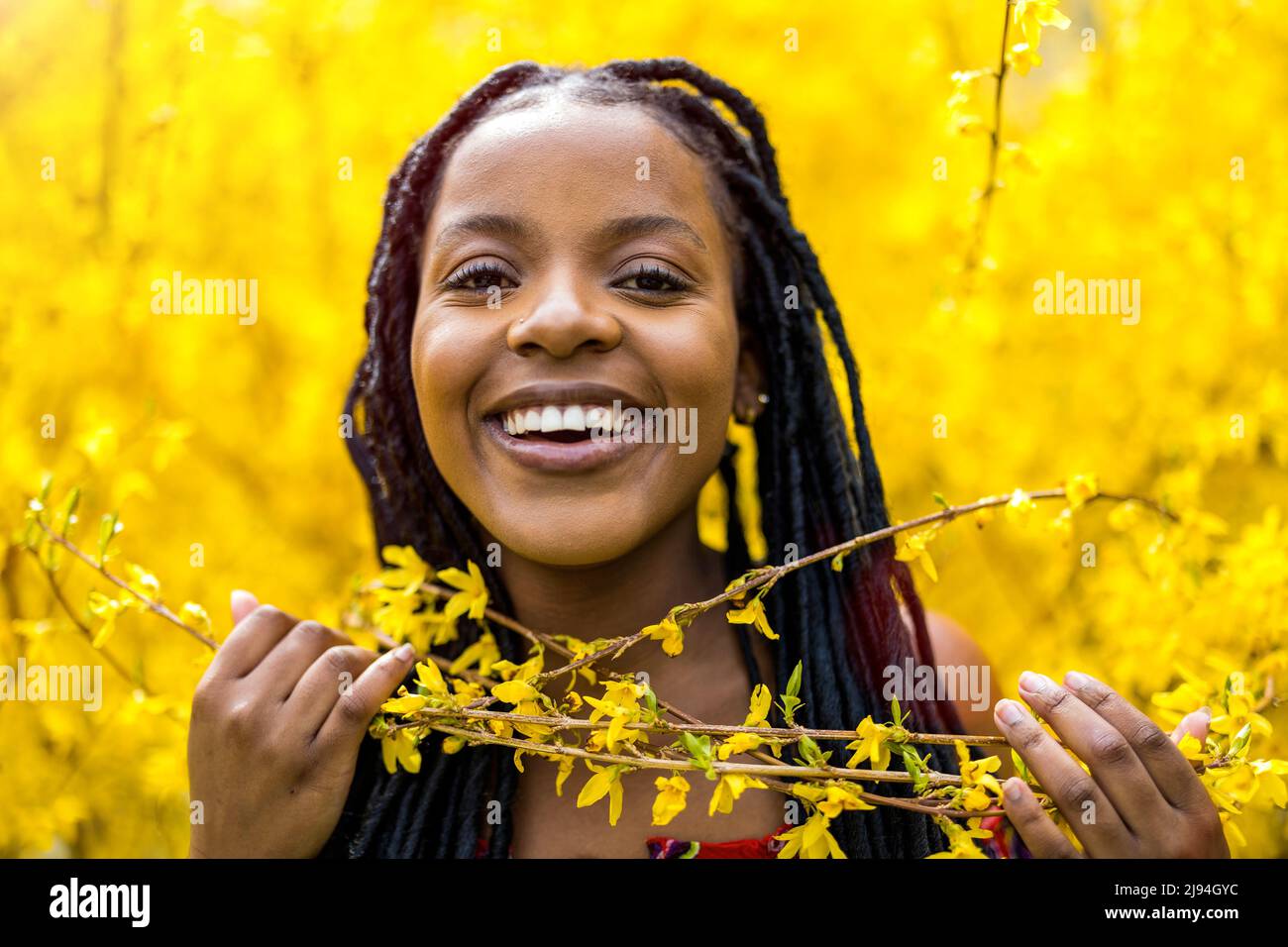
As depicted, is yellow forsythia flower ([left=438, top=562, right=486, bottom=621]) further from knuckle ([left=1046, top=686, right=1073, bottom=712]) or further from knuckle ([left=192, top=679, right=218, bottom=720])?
knuckle ([left=1046, top=686, right=1073, bottom=712])

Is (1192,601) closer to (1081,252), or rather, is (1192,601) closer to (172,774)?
(1081,252)

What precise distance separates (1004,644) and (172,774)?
1.69m

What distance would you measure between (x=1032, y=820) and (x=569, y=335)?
0.70 meters

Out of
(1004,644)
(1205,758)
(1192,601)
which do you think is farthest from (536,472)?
(1004,644)

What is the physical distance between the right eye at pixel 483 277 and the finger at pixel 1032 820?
79 cm

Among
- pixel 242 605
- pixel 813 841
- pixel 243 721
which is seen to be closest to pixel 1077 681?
pixel 813 841

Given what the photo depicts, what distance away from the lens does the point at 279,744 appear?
1.42m

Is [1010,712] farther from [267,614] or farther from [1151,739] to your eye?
[267,614]

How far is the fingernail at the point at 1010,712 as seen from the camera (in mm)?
1232

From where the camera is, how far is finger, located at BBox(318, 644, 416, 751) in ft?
4.59

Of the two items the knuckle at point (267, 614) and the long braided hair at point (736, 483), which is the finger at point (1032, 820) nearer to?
the long braided hair at point (736, 483)

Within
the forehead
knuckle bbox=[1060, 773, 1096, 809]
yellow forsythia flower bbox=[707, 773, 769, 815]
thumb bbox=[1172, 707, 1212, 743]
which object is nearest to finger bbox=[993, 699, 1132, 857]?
knuckle bbox=[1060, 773, 1096, 809]

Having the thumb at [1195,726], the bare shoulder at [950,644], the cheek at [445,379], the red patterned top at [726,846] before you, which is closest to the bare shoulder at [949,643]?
the bare shoulder at [950,644]
